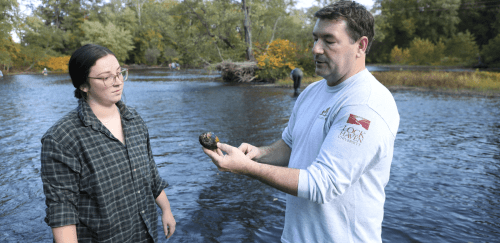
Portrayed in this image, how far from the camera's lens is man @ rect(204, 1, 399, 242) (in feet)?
4.82

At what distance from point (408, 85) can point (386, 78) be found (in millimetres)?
1944

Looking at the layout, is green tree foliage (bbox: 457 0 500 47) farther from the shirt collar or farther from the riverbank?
the shirt collar

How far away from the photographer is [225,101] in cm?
1748

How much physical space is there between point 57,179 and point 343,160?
1470 mm

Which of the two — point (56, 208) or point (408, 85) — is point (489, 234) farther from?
point (408, 85)

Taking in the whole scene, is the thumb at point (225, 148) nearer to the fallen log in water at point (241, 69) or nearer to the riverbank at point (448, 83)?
the riverbank at point (448, 83)

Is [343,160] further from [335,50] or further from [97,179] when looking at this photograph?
[97,179]

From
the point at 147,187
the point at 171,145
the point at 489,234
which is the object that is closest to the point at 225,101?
the point at 171,145

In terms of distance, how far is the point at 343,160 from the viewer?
1.47m

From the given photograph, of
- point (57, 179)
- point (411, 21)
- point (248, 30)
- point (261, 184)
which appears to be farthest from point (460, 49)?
point (57, 179)

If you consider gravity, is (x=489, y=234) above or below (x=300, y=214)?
below

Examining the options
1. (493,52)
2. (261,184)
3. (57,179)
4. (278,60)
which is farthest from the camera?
(493,52)

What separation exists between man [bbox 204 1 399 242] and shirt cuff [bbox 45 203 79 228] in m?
0.85

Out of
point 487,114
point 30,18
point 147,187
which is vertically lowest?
point 487,114
